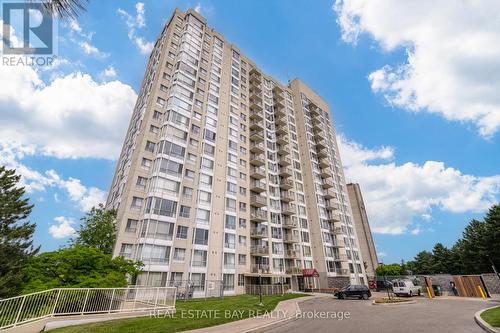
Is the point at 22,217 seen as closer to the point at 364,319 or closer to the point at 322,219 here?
the point at 364,319

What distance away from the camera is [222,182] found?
38531mm

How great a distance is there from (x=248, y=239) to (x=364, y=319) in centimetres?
2526

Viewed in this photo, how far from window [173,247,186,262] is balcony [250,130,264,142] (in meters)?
25.4

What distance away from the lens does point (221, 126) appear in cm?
4262

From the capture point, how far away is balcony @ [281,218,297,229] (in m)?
45.2

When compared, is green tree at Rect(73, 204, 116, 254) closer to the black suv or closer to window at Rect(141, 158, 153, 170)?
window at Rect(141, 158, 153, 170)

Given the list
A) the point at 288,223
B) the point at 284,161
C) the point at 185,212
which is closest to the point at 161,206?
the point at 185,212

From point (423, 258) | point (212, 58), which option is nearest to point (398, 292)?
point (212, 58)

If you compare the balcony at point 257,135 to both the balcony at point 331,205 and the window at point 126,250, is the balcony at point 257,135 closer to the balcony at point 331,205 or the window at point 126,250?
the balcony at point 331,205

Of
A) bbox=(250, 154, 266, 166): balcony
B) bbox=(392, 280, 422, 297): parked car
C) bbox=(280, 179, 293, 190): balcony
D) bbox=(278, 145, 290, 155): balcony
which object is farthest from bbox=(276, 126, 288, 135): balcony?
bbox=(392, 280, 422, 297): parked car

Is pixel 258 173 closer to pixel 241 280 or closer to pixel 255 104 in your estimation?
pixel 255 104

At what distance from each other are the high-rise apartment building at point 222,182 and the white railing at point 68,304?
12.3 meters

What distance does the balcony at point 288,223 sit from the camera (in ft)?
148

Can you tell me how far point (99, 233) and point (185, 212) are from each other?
981 centimetres
